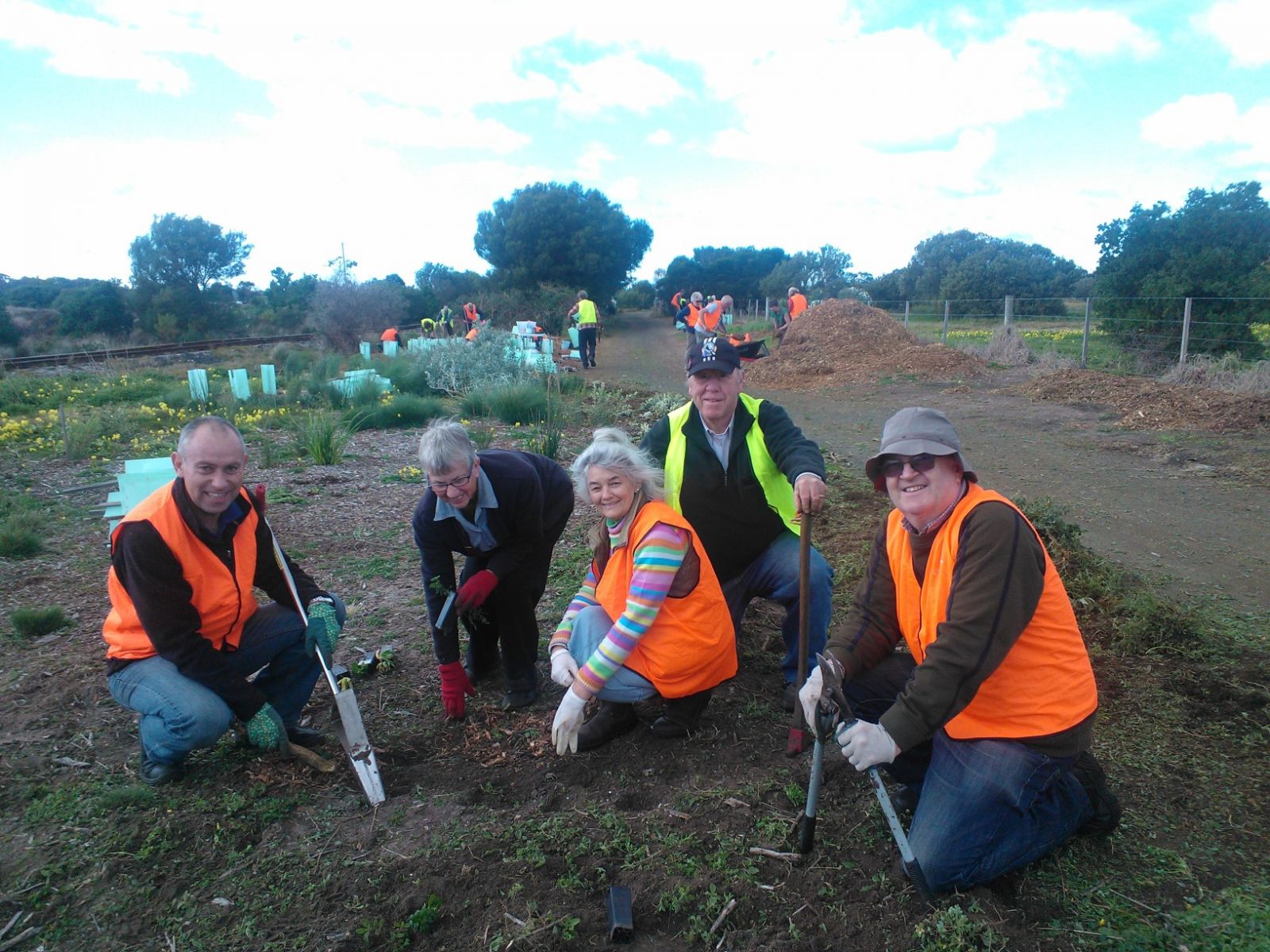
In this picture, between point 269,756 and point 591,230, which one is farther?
point 591,230

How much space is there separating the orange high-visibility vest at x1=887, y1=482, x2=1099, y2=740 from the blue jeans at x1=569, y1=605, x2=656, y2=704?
3.89 feet

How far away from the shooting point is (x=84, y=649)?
427cm

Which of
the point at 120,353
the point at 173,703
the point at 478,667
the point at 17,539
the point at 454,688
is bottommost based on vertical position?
the point at 478,667

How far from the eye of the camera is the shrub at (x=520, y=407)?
10328mm

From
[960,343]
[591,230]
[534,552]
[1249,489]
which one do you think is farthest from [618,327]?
[534,552]

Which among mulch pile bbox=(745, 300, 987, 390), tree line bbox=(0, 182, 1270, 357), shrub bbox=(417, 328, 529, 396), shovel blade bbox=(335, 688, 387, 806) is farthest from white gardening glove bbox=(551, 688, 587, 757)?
tree line bbox=(0, 182, 1270, 357)

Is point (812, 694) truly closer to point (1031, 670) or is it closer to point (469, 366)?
point (1031, 670)

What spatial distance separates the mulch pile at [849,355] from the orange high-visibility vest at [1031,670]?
13468 millimetres

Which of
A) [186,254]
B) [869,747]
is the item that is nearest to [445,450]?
[869,747]

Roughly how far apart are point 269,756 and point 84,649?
172 cm

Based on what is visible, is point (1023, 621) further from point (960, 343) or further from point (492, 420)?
point (960, 343)

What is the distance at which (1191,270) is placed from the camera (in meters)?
13.9

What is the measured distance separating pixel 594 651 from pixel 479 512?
790mm

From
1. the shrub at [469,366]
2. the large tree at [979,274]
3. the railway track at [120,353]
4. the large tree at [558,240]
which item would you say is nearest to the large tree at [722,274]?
the large tree at [979,274]
